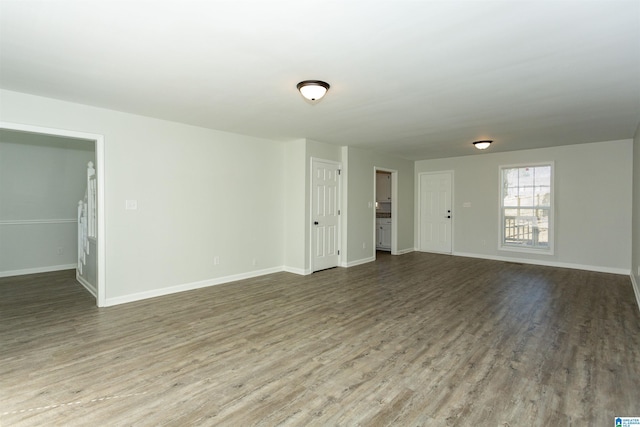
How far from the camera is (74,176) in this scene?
252 inches

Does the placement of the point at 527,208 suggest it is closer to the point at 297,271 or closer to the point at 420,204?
the point at 420,204

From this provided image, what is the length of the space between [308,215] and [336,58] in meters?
3.58

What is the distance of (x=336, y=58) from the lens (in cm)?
258

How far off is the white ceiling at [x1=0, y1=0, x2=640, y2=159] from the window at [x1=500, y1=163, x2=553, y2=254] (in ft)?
7.70

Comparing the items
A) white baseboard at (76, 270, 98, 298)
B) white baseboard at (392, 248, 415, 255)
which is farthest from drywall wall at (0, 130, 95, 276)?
white baseboard at (392, 248, 415, 255)

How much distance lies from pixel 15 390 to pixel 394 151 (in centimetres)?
663

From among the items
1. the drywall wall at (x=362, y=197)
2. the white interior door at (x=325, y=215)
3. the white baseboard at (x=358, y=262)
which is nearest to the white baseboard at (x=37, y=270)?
the white interior door at (x=325, y=215)

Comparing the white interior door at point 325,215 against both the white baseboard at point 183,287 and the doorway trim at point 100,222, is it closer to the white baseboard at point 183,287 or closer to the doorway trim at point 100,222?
the white baseboard at point 183,287

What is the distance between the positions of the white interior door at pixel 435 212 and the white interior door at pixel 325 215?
302 cm

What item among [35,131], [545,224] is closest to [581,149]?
[545,224]

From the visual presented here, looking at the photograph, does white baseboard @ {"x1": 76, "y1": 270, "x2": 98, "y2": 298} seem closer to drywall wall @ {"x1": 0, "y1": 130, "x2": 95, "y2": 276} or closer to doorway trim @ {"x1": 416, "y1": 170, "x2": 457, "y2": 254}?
drywall wall @ {"x1": 0, "y1": 130, "x2": 95, "y2": 276}

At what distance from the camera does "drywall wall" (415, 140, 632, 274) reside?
5.85 metres

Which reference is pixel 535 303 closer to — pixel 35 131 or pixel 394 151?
pixel 394 151

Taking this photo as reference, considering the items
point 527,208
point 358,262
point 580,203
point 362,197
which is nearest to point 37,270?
point 358,262
